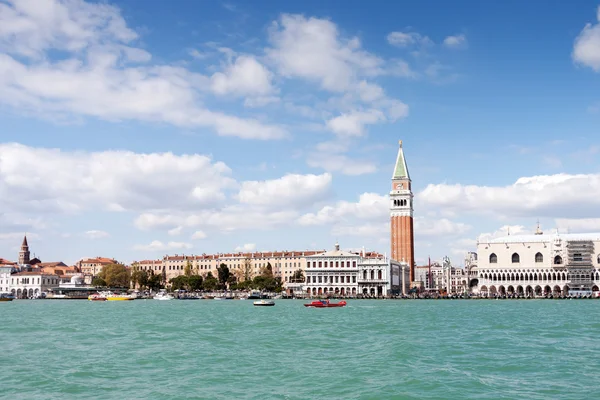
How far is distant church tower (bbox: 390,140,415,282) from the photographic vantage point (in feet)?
367

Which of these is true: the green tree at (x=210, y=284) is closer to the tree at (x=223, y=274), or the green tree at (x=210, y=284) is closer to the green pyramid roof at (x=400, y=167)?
the tree at (x=223, y=274)

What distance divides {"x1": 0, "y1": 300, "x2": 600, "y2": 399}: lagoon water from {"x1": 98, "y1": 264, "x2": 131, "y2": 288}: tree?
8808 centimetres

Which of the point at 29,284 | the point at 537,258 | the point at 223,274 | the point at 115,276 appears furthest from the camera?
the point at 29,284

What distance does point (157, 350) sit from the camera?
25312mm

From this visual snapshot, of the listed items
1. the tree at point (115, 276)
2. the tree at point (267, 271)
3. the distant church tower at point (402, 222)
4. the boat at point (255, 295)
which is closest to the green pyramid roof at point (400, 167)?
the distant church tower at point (402, 222)

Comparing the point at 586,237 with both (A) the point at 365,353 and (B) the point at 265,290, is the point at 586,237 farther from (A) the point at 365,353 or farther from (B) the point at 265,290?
(A) the point at 365,353

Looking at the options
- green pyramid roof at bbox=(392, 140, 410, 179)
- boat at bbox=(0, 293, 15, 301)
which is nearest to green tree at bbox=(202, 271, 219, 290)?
boat at bbox=(0, 293, 15, 301)

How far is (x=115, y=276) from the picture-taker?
121m

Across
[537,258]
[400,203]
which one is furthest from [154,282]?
[537,258]

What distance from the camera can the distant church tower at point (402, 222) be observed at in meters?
112

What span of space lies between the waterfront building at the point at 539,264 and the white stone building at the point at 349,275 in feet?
47.5

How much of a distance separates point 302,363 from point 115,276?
105 metres

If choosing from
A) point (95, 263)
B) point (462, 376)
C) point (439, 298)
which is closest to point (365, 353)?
point (462, 376)

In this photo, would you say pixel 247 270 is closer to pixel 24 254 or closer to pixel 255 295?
pixel 255 295
